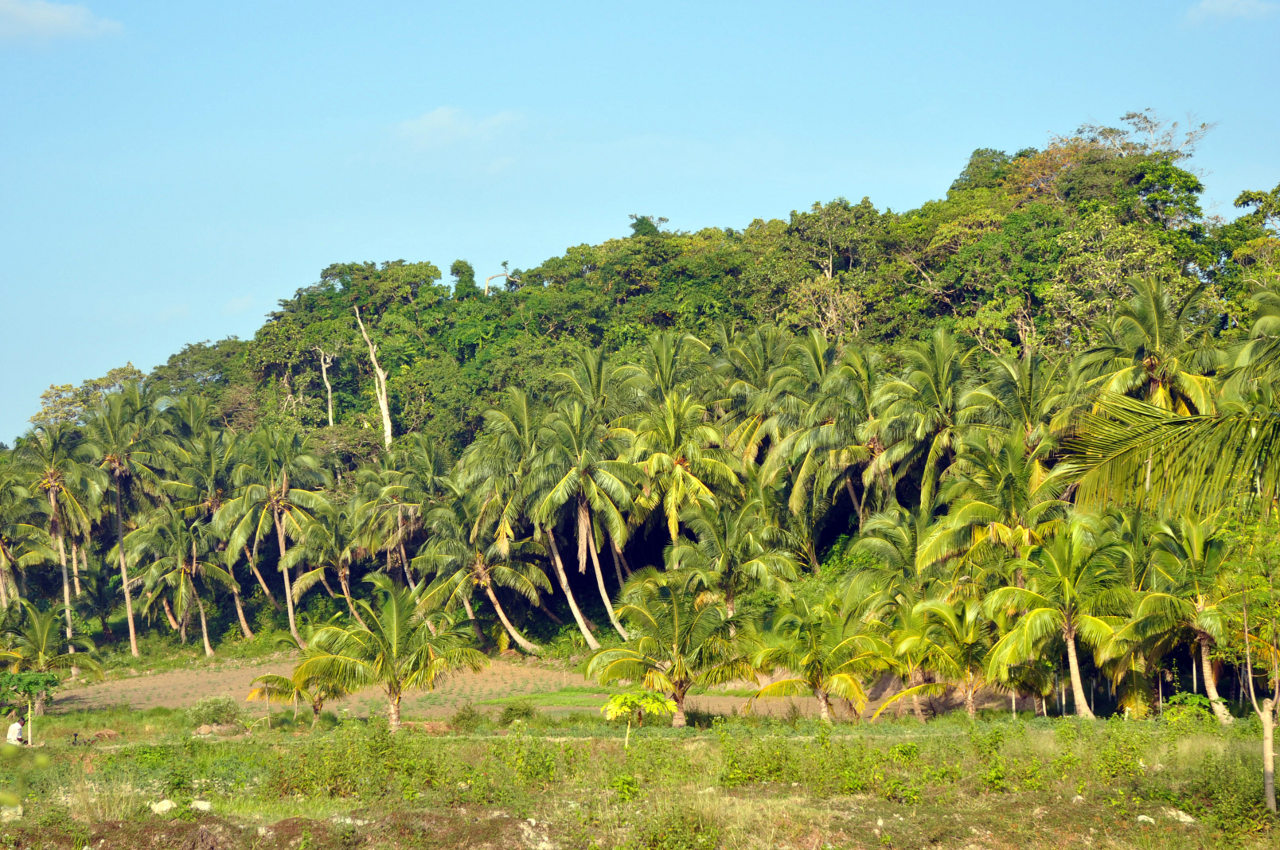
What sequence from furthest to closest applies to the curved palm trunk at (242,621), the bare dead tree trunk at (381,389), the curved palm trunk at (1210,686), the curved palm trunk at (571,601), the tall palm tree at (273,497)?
the bare dead tree trunk at (381,389)
the curved palm trunk at (242,621)
the tall palm tree at (273,497)
the curved palm trunk at (571,601)
the curved palm trunk at (1210,686)

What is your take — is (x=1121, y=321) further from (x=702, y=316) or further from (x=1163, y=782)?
(x=702, y=316)

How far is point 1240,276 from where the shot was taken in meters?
46.0

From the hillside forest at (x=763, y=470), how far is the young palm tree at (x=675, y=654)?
0.09 meters

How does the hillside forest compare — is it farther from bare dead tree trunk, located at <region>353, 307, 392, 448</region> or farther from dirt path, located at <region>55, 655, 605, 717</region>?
dirt path, located at <region>55, 655, 605, 717</region>

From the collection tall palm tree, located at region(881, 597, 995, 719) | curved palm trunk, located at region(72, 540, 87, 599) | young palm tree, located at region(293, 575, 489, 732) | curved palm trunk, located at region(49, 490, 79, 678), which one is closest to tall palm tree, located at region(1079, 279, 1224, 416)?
tall palm tree, located at region(881, 597, 995, 719)

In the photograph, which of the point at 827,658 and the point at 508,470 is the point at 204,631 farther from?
the point at 827,658

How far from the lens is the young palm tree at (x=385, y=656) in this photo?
1089 inches

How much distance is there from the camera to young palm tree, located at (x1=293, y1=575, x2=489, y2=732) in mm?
27656

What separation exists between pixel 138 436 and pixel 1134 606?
161 feet

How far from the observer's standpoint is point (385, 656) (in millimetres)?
27969

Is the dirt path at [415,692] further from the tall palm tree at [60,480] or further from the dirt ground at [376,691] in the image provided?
the tall palm tree at [60,480]

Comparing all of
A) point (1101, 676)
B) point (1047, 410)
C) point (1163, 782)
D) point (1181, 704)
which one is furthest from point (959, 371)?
point (1163, 782)

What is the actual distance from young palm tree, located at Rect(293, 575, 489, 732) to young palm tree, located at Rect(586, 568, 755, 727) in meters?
4.17

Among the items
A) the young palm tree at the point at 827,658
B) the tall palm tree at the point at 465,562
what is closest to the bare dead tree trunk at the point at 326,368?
the tall palm tree at the point at 465,562
